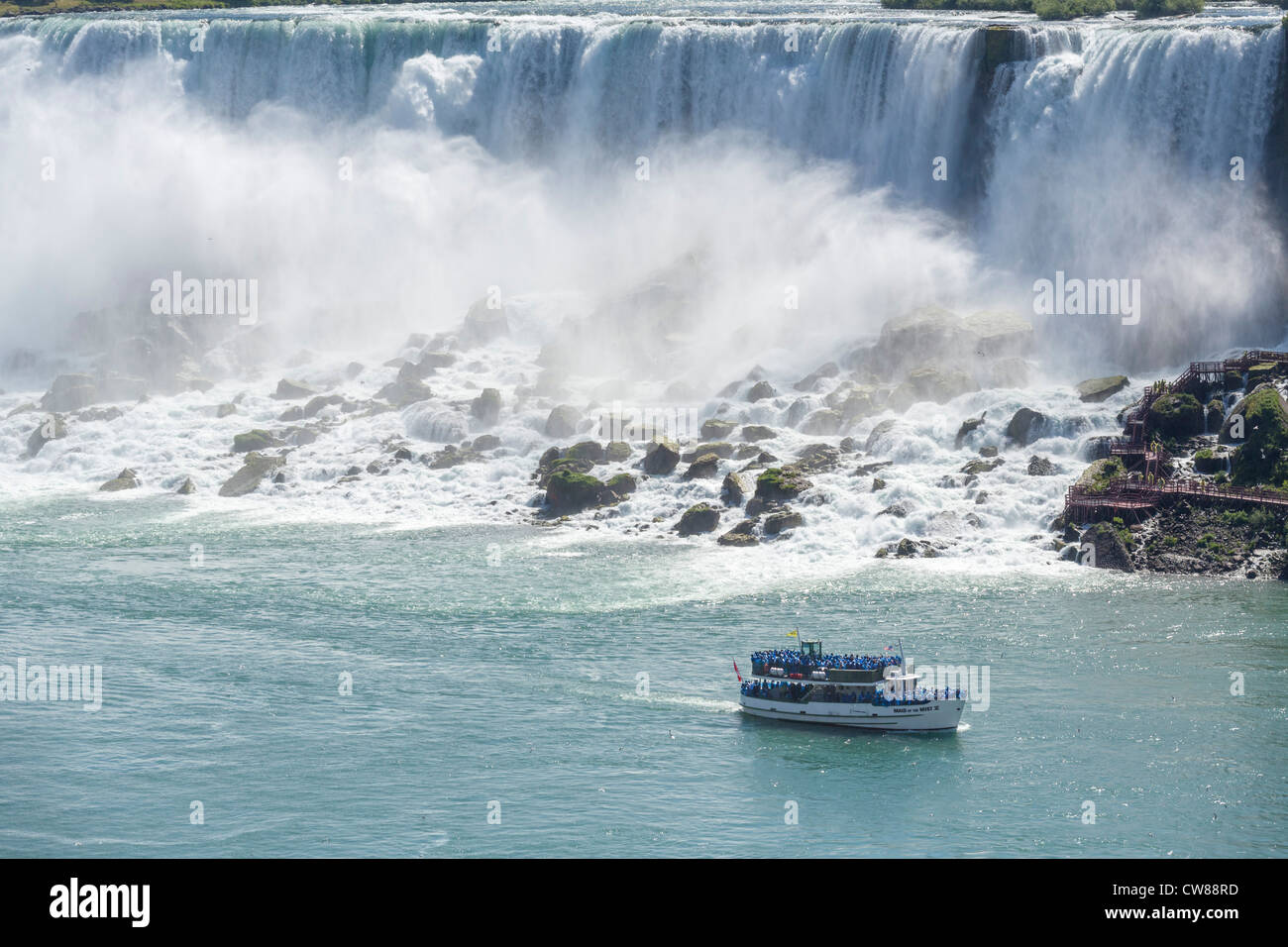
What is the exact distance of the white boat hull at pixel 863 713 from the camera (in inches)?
1786

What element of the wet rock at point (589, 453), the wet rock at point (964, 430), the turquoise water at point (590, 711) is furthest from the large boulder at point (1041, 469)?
the wet rock at point (589, 453)

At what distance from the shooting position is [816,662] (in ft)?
154

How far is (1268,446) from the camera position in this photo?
6200 cm

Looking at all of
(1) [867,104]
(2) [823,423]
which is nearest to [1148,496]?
(2) [823,423]

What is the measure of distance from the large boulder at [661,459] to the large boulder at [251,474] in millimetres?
16114

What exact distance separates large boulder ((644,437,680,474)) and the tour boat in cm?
2322

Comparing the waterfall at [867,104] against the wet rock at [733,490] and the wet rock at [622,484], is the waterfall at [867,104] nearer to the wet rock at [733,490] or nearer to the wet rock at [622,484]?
the wet rock at [733,490]

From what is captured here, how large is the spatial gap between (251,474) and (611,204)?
2854 centimetres

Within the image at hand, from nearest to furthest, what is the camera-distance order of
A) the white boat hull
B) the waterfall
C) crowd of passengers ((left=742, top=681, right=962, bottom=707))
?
the white boat hull, crowd of passengers ((left=742, top=681, right=962, bottom=707)), the waterfall

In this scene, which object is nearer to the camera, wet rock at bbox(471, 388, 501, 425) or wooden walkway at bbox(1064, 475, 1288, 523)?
wooden walkway at bbox(1064, 475, 1288, 523)

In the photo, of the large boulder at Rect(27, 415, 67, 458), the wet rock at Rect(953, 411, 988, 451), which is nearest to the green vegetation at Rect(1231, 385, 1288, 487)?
the wet rock at Rect(953, 411, 988, 451)

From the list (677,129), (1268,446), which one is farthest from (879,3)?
(1268,446)

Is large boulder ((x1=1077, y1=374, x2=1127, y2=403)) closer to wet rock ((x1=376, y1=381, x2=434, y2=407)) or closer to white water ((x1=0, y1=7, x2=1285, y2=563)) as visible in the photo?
white water ((x1=0, y1=7, x2=1285, y2=563))

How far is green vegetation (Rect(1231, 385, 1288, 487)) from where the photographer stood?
6153 cm
